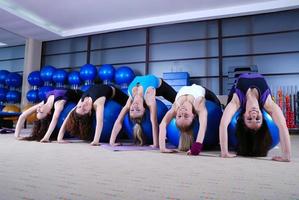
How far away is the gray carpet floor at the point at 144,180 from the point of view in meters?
0.84

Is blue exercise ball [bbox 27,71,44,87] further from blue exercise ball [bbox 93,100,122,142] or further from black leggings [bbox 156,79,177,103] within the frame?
black leggings [bbox 156,79,177,103]

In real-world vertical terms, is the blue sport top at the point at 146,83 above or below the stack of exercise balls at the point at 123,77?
below

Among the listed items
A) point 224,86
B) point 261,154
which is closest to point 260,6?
point 224,86

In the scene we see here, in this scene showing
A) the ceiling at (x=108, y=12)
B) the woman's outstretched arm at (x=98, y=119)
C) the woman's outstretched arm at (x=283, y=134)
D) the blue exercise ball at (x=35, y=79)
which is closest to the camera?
the woman's outstretched arm at (x=283, y=134)

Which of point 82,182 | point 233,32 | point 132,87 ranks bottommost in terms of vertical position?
point 82,182

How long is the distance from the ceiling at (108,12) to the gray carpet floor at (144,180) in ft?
14.2

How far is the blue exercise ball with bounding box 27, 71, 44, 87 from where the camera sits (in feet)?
21.3

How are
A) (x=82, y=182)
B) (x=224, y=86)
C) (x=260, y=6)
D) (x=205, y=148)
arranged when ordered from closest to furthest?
(x=82, y=182) < (x=205, y=148) < (x=260, y=6) < (x=224, y=86)

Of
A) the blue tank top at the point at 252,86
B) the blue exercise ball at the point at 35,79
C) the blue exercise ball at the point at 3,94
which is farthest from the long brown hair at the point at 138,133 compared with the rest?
the blue exercise ball at the point at 3,94

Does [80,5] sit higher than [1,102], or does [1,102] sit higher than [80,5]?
[80,5]

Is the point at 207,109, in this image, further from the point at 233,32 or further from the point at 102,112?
the point at 233,32

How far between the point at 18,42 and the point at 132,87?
6529mm

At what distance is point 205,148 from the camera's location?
228 cm

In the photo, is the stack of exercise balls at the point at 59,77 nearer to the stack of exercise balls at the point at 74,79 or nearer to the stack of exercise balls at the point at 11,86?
the stack of exercise balls at the point at 74,79
